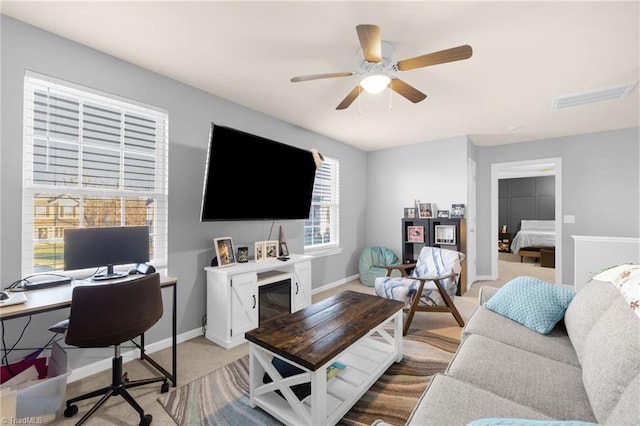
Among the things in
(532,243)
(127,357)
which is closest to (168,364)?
(127,357)

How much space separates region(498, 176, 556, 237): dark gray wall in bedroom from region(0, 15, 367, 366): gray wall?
6.42 metres

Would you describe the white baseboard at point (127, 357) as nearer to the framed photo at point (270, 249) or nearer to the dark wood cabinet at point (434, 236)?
the framed photo at point (270, 249)

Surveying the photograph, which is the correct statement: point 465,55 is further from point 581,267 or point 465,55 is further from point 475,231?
point 475,231

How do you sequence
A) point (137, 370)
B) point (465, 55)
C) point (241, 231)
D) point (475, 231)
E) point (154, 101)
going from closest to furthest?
point (465, 55)
point (137, 370)
point (154, 101)
point (241, 231)
point (475, 231)

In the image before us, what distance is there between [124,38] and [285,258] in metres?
2.43

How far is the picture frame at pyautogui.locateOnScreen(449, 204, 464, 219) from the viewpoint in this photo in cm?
427

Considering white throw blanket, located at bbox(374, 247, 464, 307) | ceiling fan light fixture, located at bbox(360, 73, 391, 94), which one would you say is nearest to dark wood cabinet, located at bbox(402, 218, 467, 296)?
white throw blanket, located at bbox(374, 247, 464, 307)

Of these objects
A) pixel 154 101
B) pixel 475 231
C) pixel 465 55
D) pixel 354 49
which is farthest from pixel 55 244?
pixel 475 231

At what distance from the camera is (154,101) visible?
249 cm

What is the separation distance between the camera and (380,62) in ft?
6.32

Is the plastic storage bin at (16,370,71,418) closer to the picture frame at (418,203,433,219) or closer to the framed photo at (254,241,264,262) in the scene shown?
Result: the framed photo at (254,241,264,262)

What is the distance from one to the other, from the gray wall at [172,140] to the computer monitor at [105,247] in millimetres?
339

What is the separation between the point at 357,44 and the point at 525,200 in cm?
808

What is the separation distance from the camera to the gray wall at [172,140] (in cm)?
180
